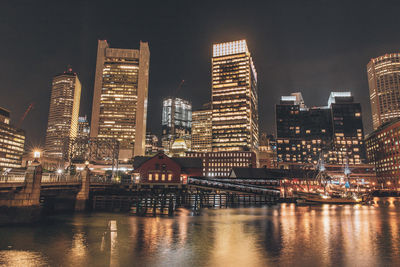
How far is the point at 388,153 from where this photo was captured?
173875 mm

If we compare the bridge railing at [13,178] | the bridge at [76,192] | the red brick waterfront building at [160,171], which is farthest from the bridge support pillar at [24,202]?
the red brick waterfront building at [160,171]

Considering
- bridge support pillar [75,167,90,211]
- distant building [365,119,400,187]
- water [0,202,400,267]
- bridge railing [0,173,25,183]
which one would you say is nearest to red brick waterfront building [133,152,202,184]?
bridge support pillar [75,167,90,211]

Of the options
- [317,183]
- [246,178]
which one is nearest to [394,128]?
[317,183]

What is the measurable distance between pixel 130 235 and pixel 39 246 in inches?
364

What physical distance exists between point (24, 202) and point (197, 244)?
24999mm

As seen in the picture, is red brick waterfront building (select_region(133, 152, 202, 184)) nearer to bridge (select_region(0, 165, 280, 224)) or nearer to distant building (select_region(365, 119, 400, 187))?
bridge (select_region(0, 165, 280, 224))

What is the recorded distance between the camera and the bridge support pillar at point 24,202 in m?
36.8

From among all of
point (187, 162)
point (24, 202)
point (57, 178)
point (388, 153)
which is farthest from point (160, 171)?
point (388, 153)

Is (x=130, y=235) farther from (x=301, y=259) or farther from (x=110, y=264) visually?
(x=301, y=259)

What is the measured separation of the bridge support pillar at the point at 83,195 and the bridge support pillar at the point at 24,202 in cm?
1730

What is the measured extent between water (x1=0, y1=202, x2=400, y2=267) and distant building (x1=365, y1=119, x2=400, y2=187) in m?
149

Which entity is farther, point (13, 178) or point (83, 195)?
point (83, 195)

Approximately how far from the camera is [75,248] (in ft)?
87.0

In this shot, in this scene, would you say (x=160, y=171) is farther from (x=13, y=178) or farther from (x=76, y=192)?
(x=13, y=178)
